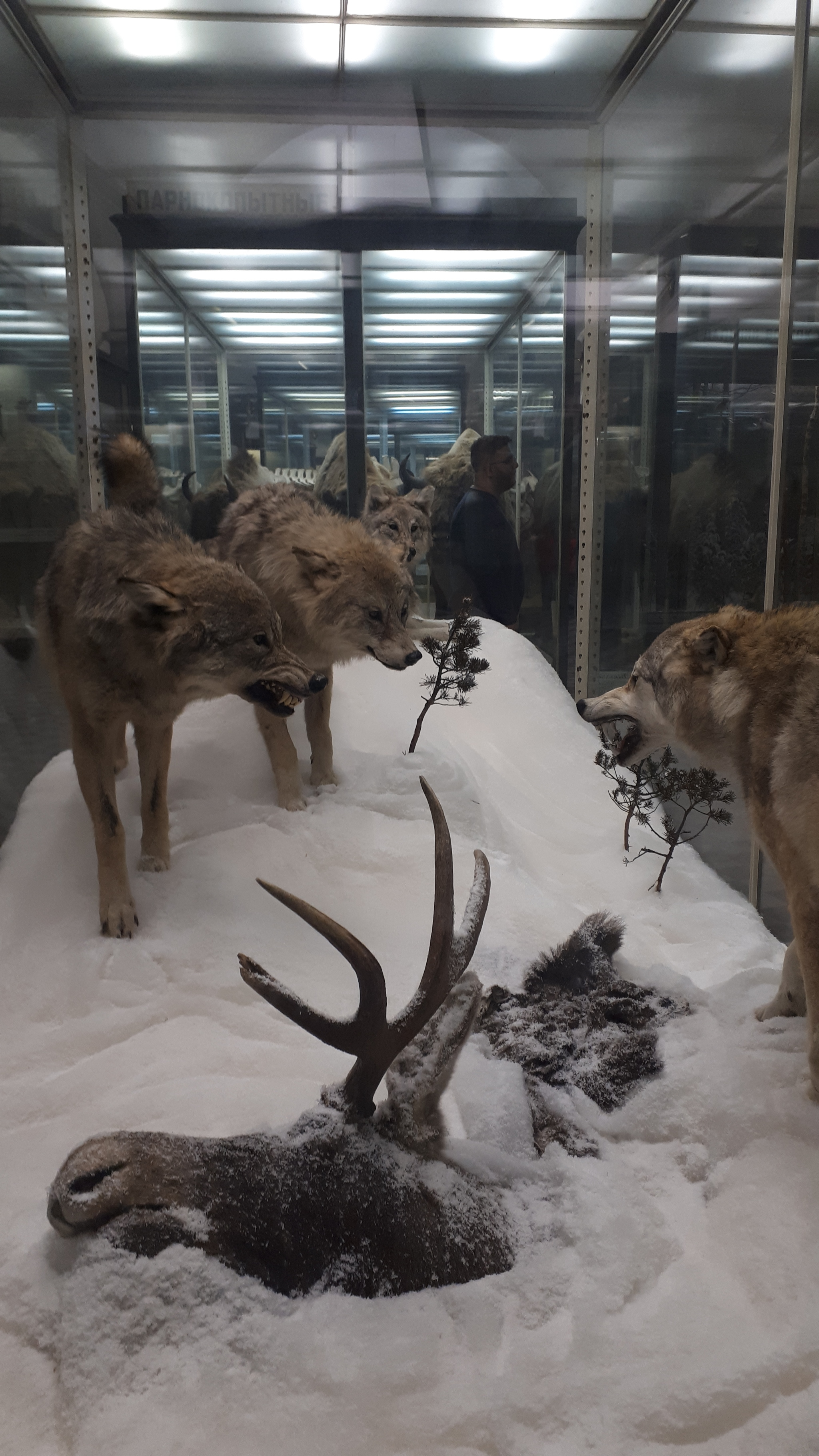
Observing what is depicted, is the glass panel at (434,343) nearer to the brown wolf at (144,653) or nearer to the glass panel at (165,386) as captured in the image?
the glass panel at (165,386)

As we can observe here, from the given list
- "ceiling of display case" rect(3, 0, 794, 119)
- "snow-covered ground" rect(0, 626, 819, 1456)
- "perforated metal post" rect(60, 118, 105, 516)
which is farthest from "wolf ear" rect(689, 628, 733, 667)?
"perforated metal post" rect(60, 118, 105, 516)

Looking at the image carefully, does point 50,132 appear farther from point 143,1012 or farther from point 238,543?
point 143,1012

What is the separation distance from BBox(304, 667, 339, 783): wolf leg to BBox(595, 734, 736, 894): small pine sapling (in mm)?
796

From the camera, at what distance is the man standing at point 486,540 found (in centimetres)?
261

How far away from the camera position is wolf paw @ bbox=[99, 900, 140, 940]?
6.59 ft

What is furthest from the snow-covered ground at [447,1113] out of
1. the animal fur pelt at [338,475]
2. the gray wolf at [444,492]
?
the animal fur pelt at [338,475]

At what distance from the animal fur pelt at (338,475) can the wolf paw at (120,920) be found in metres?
1.31

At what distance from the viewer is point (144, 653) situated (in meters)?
1.99

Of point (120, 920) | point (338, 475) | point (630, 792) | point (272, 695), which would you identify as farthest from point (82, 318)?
point (630, 792)

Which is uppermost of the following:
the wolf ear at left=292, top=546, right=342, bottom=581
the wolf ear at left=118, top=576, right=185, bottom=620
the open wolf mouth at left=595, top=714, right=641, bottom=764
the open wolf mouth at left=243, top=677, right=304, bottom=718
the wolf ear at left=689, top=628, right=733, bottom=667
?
the wolf ear at left=292, top=546, right=342, bottom=581

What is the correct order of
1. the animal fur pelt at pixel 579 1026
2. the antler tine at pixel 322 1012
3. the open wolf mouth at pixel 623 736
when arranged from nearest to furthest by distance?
the antler tine at pixel 322 1012 → the animal fur pelt at pixel 579 1026 → the open wolf mouth at pixel 623 736

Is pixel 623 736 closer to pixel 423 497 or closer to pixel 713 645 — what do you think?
pixel 713 645

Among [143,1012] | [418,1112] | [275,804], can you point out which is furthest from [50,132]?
[418,1112]

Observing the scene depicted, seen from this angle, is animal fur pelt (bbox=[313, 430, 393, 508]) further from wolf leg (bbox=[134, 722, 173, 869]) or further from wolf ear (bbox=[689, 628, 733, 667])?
wolf ear (bbox=[689, 628, 733, 667])
